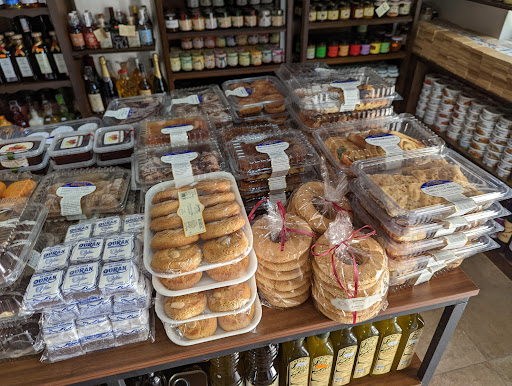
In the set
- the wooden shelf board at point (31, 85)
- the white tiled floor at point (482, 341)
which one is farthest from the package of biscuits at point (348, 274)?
the wooden shelf board at point (31, 85)

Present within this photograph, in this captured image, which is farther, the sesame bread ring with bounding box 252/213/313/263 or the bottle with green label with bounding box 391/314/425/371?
the bottle with green label with bounding box 391/314/425/371

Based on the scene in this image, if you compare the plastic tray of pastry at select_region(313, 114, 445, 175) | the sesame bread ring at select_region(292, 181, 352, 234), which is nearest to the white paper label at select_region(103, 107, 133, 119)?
the plastic tray of pastry at select_region(313, 114, 445, 175)

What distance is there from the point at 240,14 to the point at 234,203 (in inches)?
85.8

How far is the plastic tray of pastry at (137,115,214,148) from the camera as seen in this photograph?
151cm

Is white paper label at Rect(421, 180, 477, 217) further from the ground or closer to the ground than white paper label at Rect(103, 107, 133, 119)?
further from the ground

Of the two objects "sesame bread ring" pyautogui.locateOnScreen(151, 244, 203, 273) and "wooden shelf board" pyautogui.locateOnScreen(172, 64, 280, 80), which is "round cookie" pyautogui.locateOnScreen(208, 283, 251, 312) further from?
"wooden shelf board" pyautogui.locateOnScreen(172, 64, 280, 80)

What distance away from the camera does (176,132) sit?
60.4 inches

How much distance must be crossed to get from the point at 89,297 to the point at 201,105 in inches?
49.8

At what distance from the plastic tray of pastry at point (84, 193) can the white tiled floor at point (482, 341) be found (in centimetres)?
175

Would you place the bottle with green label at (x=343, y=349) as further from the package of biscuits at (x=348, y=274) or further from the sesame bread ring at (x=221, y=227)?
the sesame bread ring at (x=221, y=227)

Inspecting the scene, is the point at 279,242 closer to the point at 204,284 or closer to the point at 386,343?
the point at 204,284

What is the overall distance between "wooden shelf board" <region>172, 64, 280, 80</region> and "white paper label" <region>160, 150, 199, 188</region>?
1.60 meters

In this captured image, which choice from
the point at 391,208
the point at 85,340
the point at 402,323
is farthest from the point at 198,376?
the point at 391,208

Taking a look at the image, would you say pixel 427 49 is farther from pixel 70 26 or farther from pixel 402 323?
pixel 70 26
